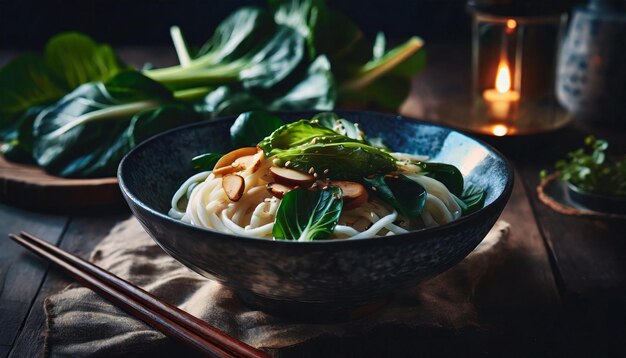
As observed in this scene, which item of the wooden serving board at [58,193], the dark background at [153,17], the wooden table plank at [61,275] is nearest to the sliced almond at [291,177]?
the wooden table plank at [61,275]

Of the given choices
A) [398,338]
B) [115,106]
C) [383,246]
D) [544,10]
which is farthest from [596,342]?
[115,106]

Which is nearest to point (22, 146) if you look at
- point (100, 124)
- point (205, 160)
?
point (100, 124)

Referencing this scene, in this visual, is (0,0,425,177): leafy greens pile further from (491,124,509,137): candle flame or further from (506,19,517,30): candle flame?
(491,124,509,137): candle flame

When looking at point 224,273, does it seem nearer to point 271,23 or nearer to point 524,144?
point 524,144

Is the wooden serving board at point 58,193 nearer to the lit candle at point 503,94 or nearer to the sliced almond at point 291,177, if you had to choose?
the sliced almond at point 291,177

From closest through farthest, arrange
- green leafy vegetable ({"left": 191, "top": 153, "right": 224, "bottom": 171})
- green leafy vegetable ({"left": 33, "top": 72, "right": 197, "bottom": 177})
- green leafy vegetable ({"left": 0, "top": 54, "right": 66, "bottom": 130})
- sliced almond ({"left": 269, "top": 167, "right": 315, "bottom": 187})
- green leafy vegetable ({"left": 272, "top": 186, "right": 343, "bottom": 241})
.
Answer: green leafy vegetable ({"left": 272, "top": 186, "right": 343, "bottom": 241}) < sliced almond ({"left": 269, "top": 167, "right": 315, "bottom": 187}) < green leafy vegetable ({"left": 191, "top": 153, "right": 224, "bottom": 171}) < green leafy vegetable ({"left": 33, "top": 72, "right": 197, "bottom": 177}) < green leafy vegetable ({"left": 0, "top": 54, "right": 66, "bottom": 130})

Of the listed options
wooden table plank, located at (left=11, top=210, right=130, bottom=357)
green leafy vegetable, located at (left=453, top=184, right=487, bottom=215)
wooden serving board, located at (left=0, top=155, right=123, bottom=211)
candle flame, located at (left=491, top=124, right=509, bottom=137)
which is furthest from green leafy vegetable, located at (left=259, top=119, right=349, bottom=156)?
candle flame, located at (left=491, top=124, right=509, bottom=137)
